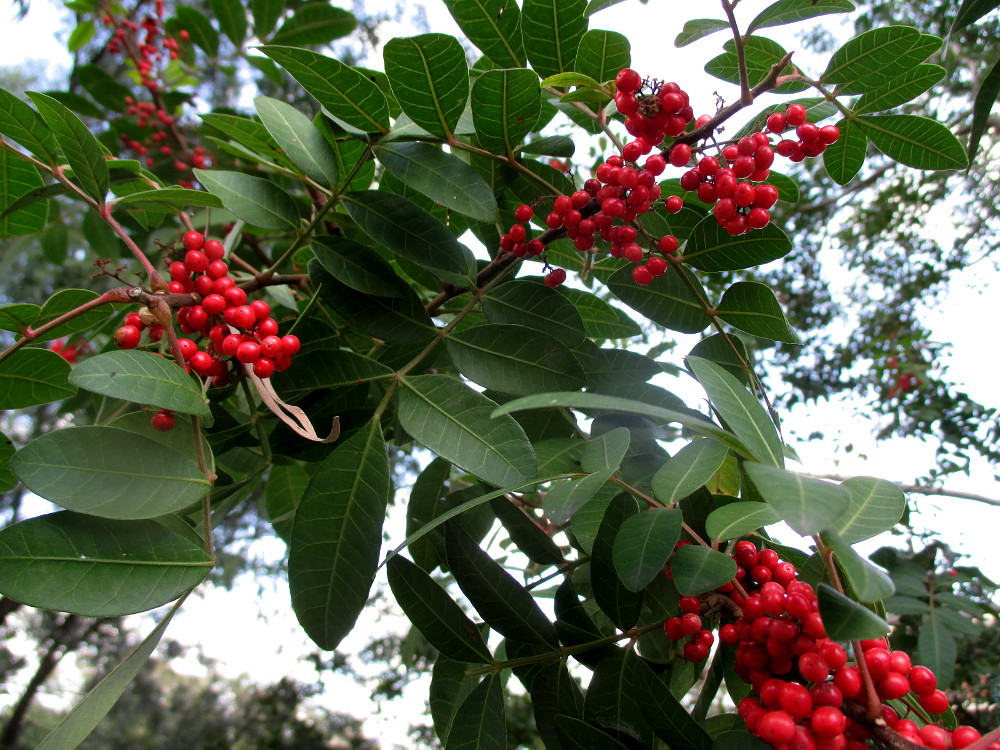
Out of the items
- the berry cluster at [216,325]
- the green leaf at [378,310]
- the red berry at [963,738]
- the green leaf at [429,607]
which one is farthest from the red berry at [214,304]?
the red berry at [963,738]

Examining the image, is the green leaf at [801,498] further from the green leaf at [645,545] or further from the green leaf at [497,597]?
the green leaf at [497,597]

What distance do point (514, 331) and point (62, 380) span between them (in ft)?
1.84

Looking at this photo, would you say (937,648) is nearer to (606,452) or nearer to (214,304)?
(606,452)

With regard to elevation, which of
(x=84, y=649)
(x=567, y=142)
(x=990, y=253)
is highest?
(x=990, y=253)

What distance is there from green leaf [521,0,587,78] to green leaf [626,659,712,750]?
0.70 meters

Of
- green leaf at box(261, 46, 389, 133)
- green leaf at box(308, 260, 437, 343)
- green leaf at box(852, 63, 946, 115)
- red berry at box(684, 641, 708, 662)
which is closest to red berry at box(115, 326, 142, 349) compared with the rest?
green leaf at box(308, 260, 437, 343)

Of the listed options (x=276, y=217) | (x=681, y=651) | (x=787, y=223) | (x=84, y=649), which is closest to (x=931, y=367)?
(x=787, y=223)

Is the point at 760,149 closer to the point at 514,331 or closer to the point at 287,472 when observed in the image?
the point at 514,331

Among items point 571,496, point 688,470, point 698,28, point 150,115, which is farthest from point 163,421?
point 150,115

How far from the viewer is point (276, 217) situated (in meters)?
0.87

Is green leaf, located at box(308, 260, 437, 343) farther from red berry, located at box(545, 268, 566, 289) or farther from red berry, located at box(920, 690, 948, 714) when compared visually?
red berry, located at box(920, 690, 948, 714)

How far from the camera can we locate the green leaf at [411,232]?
2.63 ft

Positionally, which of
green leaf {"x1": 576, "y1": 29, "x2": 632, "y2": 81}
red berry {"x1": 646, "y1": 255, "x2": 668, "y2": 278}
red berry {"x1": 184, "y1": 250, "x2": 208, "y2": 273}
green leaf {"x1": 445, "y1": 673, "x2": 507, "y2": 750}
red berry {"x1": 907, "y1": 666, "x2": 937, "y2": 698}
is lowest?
green leaf {"x1": 445, "y1": 673, "x2": 507, "y2": 750}

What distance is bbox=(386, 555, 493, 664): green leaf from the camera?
2.32 feet
